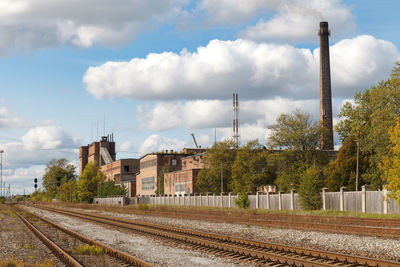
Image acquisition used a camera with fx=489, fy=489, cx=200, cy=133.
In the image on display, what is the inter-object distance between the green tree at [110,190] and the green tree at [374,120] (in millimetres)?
63631

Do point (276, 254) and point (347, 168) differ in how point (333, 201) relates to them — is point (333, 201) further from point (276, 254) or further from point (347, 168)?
point (276, 254)

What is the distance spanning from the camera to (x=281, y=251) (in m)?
16.2

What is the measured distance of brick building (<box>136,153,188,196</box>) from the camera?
118500 mm

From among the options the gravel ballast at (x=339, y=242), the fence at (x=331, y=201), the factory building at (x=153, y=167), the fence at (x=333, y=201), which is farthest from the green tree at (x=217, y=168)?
the gravel ballast at (x=339, y=242)

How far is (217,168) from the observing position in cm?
8512

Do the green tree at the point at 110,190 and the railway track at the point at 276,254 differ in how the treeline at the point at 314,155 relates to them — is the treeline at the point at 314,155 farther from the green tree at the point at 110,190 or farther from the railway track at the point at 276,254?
the green tree at the point at 110,190

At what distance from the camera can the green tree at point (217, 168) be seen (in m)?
84.6

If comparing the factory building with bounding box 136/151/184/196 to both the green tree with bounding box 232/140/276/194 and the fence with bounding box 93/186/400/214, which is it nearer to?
the green tree with bounding box 232/140/276/194

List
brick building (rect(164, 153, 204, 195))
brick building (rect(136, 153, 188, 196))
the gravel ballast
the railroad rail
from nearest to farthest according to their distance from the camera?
the gravel ballast → the railroad rail → brick building (rect(164, 153, 204, 195)) → brick building (rect(136, 153, 188, 196))

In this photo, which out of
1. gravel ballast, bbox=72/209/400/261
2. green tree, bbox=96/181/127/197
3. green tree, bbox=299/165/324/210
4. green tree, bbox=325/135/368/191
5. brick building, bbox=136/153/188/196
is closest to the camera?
gravel ballast, bbox=72/209/400/261

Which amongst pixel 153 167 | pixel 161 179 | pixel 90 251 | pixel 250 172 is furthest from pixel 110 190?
pixel 90 251

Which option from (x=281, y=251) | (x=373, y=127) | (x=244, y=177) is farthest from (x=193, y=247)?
(x=244, y=177)

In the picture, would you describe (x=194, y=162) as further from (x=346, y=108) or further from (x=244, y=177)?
(x=346, y=108)

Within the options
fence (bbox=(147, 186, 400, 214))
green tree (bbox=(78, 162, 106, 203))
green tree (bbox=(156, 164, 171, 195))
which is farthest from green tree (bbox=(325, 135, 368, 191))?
green tree (bbox=(78, 162, 106, 203))
